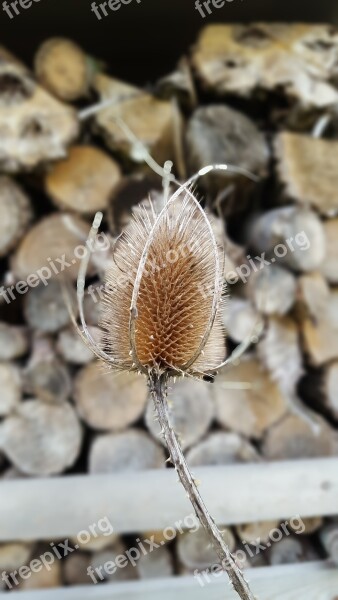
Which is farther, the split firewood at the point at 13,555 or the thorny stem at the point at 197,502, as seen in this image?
the split firewood at the point at 13,555

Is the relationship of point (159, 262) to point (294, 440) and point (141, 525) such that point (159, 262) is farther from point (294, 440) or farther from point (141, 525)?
point (294, 440)

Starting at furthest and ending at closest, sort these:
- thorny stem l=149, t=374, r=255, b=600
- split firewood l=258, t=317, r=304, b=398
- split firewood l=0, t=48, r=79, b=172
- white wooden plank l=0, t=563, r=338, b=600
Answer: split firewood l=258, t=317, r=304, b=398 → split firewood l=0, t=48, r=79, b=172 → white wooden plank l=0, t=563, r=338, b=600 → thorny stem l=149, t=374, r=255, b=600

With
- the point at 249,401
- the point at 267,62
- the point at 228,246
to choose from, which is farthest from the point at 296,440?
the point at 267,62

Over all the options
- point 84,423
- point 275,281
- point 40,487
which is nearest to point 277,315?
point 275,281

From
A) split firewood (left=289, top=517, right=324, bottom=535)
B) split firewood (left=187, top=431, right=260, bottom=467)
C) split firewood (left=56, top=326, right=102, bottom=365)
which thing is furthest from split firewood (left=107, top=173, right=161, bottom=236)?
split firewood (left=289, top=517, right=324, bottom=535)

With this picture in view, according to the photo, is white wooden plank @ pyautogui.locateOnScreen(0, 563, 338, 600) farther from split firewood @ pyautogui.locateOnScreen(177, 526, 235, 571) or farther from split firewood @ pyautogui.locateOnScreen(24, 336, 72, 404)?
split firewood @ pyautogui.locateOnScreen(24, 336, 72, 404)

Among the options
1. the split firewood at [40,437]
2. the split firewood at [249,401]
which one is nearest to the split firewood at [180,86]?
the split firewood at [249,401]

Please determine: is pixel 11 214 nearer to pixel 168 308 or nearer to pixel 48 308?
pixel 48 308

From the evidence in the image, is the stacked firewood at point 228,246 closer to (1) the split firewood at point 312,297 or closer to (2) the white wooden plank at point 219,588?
(1) the split firewood at point 312,297
